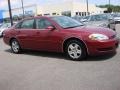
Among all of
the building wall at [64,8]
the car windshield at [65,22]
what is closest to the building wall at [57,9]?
the building wall at [64,8]

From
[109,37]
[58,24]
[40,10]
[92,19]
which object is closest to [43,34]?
[58,24]

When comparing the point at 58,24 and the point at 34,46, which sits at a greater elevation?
the point at 58,24

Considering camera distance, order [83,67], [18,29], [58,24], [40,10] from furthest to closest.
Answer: [40,10] → [18,29] → [58,24] → [83,67]

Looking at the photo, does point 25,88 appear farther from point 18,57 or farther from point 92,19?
point 92,19

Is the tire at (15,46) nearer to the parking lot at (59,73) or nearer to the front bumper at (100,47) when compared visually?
the parking lot at (59,73)

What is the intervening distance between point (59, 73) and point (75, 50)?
161 cm

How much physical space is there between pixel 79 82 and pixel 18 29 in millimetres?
5224

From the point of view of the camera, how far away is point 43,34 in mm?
9281

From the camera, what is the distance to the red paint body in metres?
8.03

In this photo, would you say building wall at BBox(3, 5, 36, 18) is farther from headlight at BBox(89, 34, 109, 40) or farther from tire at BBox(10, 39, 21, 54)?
headlight at BBox(89, 34, 109, 40)

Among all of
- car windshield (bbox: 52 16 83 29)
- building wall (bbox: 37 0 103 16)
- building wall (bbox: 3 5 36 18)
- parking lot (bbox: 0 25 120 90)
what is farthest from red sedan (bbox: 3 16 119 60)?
building wall (bbox: 3 5 36 18)

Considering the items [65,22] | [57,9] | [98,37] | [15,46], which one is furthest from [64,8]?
[98,37]

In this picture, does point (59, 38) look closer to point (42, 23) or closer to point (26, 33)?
Result: point (42, 23)

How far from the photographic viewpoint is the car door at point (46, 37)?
8.84 meters
